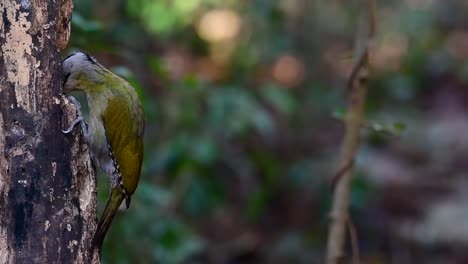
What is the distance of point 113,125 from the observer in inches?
155

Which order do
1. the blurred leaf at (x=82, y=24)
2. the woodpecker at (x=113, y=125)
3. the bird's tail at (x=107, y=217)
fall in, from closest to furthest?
the bird's tail at (x=107, y=217), the woodpecker at (x=113, y=125), the blurred leaf at (x=82, y=24)

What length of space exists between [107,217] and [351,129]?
4.82 ft

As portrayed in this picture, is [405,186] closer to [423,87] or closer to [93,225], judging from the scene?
[423,87]

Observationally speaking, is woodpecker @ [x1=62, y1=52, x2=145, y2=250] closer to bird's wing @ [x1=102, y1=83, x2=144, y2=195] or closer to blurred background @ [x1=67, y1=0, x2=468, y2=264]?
bird's wing @ [x1=102, y1=83, x2=144, y2=195]

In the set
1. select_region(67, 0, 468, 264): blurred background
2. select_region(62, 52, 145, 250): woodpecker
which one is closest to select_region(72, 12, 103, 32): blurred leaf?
select_region(67, 0, 468, 264): blurred background

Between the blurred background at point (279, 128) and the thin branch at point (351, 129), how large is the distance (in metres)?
0.29

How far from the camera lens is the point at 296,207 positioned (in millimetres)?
8250

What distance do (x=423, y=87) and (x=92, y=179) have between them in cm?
768

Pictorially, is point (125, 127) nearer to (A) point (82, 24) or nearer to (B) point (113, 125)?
(B) point (113, 125)

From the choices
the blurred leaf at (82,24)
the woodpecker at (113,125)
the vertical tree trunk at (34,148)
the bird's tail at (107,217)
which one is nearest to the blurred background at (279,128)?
the blurred leaf at (82,24)

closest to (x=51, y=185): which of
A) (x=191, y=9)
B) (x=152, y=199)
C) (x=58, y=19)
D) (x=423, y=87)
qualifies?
(x=58, y=19)

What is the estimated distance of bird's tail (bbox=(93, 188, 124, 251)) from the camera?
3389 mm

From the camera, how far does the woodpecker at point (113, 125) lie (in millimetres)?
3758

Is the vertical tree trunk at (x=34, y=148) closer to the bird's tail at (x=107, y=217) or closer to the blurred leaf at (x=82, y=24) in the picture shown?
the bird's tail at (x=107, y=217)
